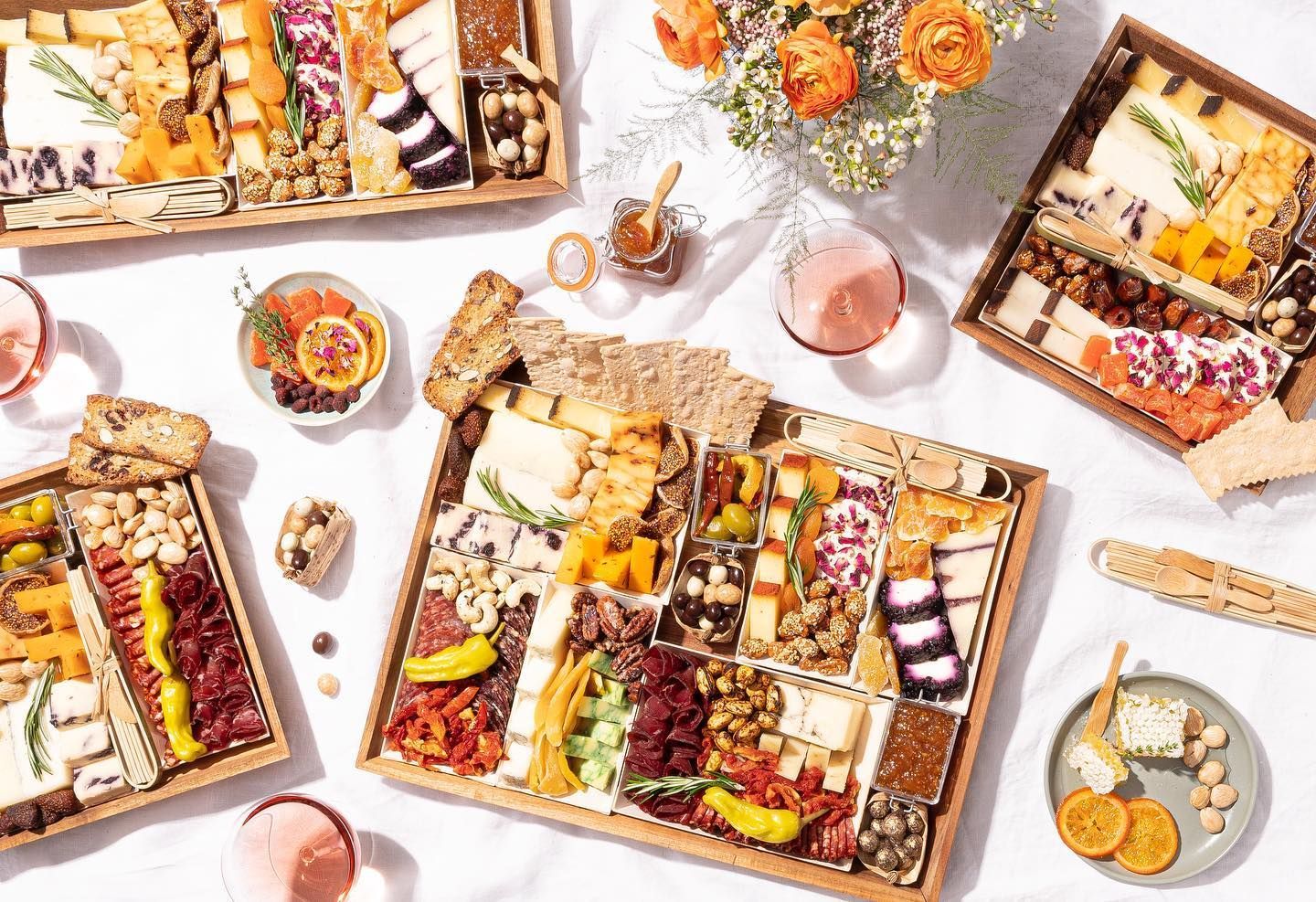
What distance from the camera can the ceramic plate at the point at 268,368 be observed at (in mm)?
2436

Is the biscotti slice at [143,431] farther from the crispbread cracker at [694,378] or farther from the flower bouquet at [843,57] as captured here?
the flower bouquet at [843,57]

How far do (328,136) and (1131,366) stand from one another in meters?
2.07

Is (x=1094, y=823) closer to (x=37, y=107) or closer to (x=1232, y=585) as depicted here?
(x=1232, y=585)

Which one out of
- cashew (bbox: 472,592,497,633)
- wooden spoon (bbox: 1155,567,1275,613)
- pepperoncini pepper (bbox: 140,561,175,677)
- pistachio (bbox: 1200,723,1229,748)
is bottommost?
pepperoncini pepper (bbox: 140,561,175,677)

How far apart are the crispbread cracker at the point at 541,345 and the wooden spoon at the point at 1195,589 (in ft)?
5.14

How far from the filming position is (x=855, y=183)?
2.04 metres

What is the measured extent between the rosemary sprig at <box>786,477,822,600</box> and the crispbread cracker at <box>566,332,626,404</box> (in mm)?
529

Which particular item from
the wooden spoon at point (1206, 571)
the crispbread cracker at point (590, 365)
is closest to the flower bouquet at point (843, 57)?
the crispbread cracker at point (590, 365)

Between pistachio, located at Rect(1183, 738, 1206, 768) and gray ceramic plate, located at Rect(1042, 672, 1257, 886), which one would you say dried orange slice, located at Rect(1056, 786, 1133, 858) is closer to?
gray ceramic plate, located at Rect(1042, 672, 1257, 886)

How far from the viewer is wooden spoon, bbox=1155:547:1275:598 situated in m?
2.32

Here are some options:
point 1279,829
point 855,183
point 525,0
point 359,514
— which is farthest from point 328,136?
point 1279,829

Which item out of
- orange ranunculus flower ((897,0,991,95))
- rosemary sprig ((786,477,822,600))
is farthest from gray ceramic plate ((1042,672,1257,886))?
orange ranunculus flower ((897,0,991,95))

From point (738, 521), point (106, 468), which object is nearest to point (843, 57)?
point (738, 521)

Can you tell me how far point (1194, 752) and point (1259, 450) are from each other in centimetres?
74
